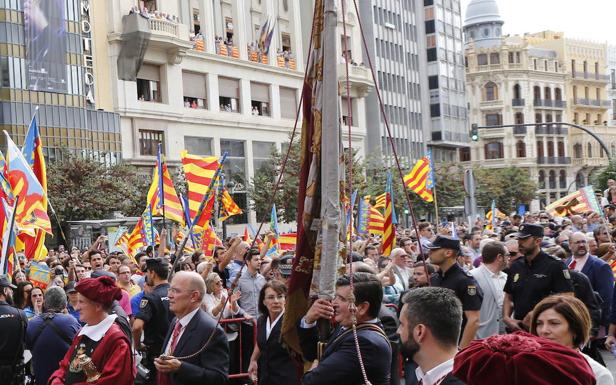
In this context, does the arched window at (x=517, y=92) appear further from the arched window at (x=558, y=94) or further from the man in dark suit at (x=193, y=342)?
the man in dark suit at (x=193, y=342)

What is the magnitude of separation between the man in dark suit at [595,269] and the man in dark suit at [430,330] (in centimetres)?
672

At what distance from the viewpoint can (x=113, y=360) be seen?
602 centimetres

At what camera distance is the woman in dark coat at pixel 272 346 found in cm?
699

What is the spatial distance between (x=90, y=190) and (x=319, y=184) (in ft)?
120

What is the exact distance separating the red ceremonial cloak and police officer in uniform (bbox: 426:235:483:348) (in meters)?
2.77

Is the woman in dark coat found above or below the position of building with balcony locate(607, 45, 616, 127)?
below

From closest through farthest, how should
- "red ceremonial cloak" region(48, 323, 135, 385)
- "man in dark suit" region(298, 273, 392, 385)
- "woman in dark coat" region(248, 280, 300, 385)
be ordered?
"man in dark suit" region(298, 273, 392, 385) < "red ceremonial cloak" region(48, 323, 135, 385) < "woman in dark coat" region(248, 280, 300, 385)

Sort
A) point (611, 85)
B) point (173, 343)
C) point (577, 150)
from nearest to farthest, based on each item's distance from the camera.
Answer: point (173, 343), point (577, 150), point (611, 85)

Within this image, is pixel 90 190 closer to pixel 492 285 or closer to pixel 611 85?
pixel 492 285

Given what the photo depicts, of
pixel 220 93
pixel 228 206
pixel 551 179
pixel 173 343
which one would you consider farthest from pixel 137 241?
pixel 551 179

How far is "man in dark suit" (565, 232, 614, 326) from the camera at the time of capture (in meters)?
10.4

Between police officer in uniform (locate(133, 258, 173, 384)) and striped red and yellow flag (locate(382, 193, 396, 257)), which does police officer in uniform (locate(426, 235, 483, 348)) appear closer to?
police officer in uniform (locate(133, 258, 173, 384))

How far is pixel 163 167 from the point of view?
18828 mm

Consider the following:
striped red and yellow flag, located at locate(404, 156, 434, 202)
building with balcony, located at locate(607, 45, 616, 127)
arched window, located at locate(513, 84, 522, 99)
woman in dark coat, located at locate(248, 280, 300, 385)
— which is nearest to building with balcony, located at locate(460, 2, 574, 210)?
arched window, located at locate(513, 84, 522, 99)
